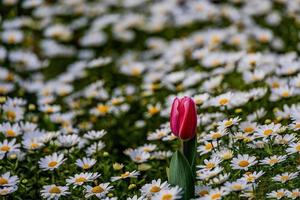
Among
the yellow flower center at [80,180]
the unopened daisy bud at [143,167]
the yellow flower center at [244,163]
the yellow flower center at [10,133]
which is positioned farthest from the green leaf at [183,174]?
the yellow flower center at [10,133]

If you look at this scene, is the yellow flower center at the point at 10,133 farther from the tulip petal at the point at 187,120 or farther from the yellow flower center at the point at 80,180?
the tulip petal at the point at 187,120

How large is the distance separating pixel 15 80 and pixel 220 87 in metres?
1.48

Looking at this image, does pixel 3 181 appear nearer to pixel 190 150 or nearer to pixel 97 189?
pixel 97 189

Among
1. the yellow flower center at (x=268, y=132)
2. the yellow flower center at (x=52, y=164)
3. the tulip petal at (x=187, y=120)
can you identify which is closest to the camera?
the tulip petal at (x=187, y=120)

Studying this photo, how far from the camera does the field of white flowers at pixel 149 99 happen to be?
8.77 feet

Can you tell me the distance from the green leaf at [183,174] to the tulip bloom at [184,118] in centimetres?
11

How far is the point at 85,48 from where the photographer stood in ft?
17.7

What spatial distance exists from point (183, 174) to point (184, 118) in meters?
0.22

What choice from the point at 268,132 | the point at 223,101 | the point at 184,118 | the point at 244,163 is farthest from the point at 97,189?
the point at 223,101

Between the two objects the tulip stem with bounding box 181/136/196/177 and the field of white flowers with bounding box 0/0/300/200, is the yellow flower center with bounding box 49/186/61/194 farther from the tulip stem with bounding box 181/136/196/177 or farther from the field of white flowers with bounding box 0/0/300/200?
the tulip stem with bounding box 181/136/196/177

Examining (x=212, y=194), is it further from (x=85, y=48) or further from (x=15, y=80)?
(x=85, y=48)

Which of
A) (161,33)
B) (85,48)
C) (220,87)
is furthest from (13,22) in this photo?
(220,87)

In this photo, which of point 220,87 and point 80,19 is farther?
point 80,19

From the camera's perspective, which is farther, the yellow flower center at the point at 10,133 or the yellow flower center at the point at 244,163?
the yellow flower center at the point at 10,133
